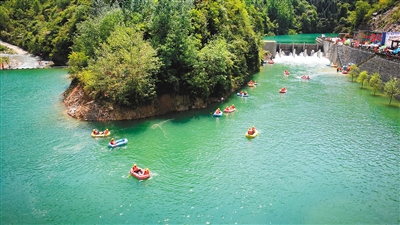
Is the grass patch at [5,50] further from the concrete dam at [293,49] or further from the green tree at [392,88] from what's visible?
the green tree at [392,88]

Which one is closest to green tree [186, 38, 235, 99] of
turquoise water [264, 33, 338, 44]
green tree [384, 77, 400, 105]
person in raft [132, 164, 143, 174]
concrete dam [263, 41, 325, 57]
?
person in raft [132, 164, 143, 174]

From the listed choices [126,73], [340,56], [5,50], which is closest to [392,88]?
[340,56]

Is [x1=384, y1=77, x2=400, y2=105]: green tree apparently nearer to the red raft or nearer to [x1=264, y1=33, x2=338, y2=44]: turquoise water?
the red raft

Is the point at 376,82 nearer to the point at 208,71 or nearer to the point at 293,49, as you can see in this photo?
the point at 208,71

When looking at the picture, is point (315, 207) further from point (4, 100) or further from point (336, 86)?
point (4, 100)

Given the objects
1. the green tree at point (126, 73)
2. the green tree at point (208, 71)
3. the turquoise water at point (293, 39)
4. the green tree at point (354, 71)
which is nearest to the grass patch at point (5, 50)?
the green tree at point (126, 73)

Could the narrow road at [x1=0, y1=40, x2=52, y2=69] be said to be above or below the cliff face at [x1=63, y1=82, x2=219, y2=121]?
above
